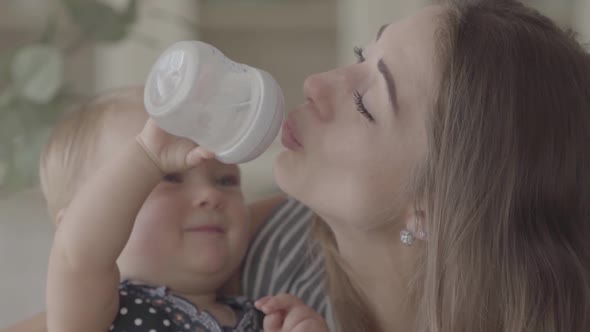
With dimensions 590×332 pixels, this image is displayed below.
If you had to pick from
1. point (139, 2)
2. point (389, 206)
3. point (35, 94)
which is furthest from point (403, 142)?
point (139, 2)

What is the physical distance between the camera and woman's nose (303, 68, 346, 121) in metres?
1.05

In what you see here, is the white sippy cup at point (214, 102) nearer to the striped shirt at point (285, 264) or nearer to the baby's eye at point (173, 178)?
the baby's eye at point (173, 178)

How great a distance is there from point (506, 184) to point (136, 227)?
519mm

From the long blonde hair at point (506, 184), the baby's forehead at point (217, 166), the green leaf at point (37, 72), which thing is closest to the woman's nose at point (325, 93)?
the long blonde hair at point (506, 184)

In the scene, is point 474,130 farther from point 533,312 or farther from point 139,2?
point 139,2

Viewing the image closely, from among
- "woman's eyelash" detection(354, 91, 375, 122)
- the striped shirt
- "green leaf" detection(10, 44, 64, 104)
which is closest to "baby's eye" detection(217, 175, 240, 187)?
the striped shirt

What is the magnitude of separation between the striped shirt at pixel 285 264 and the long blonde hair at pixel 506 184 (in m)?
0.36

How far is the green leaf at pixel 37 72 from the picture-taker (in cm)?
185

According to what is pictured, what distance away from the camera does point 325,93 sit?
1.06 metres

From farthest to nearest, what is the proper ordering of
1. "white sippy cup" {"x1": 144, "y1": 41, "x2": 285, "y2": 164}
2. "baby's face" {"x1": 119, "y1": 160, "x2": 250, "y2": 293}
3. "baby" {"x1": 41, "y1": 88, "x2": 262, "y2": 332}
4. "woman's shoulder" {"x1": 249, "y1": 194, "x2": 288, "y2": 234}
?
1. "woman's shoulder" {"x1": 249, "y1": 194, "x2": 288, "y2": 234}
2. "baby's face" {"x1": 119, "y1": 160, "x2": 250, "y2": 293}
3. "baby" {"x1": 41, "y1": 88, "x2": 262, "y2": 332}
4. "white sippy cup" {"x1": 144, "y1": 41, "x2": 285, "y2": 164}

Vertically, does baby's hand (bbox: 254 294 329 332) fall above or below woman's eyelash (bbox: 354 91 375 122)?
below

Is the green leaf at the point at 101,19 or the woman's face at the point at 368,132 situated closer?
the woman's face at the point at 368,132

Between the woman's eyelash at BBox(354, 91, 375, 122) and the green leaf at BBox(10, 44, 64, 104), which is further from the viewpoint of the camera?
the green leaf at BBox(10, 44, 64, 104)

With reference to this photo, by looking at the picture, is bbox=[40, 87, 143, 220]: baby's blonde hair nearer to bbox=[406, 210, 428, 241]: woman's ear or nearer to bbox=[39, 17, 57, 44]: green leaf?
bbox=[406, 210, 428, 241]: woman's ear
